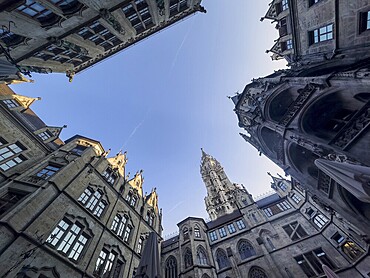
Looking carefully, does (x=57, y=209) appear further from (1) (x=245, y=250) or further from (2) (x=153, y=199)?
(1) (x=245, y=250)

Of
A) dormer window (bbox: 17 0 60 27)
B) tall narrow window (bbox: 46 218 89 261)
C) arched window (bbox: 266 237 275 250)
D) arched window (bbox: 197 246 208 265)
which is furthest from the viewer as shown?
arched window (bbox: 197 246 208 265)

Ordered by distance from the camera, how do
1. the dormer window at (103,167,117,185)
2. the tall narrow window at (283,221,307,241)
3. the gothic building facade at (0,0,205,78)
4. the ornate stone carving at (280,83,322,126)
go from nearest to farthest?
the gothic building facade at (0,0,205,78) → the ornate stone carving at (280,83,322,126) → the dormer window at (103,167,117,185) → the tall narrow window at (283,221,307,241)

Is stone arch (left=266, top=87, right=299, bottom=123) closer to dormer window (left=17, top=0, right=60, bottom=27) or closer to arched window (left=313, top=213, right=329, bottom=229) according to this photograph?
arched window (left=313, top=213, right=329, bottom=229)

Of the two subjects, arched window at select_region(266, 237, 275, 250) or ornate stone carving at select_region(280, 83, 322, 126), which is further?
arched window at select_region(266, 237, 275, 250)

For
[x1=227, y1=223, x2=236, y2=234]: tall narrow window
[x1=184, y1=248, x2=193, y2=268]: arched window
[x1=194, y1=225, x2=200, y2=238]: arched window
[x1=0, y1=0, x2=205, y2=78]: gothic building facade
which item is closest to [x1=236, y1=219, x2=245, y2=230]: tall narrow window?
[x1=227, y1=223, x2=236, y2=234]: tall narrow window

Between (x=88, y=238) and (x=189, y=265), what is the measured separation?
1446 centimetres

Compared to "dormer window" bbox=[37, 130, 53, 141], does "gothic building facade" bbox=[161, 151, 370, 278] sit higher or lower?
lower

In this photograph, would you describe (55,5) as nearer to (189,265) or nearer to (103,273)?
(103,273)

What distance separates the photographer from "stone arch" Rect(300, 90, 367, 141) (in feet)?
45.9

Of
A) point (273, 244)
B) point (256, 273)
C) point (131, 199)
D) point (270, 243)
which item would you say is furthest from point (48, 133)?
point (273, 244)

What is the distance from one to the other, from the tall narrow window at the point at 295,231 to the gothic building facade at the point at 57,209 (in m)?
19.1

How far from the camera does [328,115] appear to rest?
643 inches

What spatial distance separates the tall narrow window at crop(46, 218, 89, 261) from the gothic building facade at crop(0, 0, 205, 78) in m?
12.6

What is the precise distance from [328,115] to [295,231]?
52.0 ft
